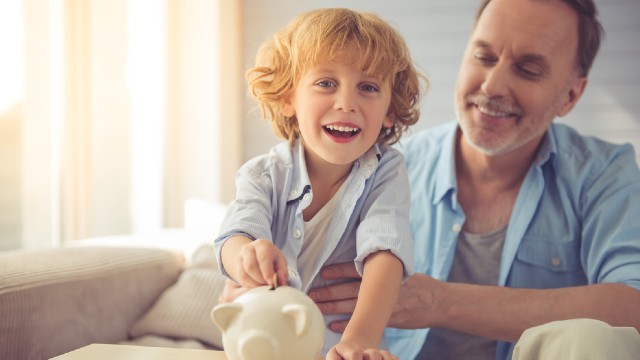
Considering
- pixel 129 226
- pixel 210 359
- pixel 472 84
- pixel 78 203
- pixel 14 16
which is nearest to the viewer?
pixel 210 359

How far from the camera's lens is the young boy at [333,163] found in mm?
1124

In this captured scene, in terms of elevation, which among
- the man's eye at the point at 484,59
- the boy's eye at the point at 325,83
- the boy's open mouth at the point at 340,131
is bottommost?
the boy's open mouth at the point at 340,131

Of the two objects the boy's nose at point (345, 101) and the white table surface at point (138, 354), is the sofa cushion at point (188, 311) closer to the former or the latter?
the white table surface at point (138, 354)

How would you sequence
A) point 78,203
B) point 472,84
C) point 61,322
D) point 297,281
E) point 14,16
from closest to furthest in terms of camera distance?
point 297,281, point 61,322, point 472,84, point 14,16, point 78,203

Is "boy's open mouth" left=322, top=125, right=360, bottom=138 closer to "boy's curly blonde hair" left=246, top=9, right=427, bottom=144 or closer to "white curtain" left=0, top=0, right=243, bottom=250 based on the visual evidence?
"boy's curly blonde hair" left=246, top=9, right=427, bottom=144

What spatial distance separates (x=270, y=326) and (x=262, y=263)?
0.11m

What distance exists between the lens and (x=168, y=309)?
2004 mm

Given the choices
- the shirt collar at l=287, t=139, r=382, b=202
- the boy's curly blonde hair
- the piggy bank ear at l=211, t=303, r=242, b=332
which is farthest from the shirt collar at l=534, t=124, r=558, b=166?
the piggy bank ear at l=211, t=303, r=242, b=332

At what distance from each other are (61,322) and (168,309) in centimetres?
45

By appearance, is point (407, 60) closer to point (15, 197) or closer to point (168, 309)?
point (168, 309)

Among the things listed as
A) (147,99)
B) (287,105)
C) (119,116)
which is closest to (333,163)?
(287,105)

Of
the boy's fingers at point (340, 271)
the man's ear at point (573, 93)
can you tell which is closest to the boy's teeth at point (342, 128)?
the boy's fingers at point (340, 271)

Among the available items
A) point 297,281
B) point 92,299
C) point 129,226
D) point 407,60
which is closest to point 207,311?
point 92,299

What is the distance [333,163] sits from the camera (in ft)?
4.10
